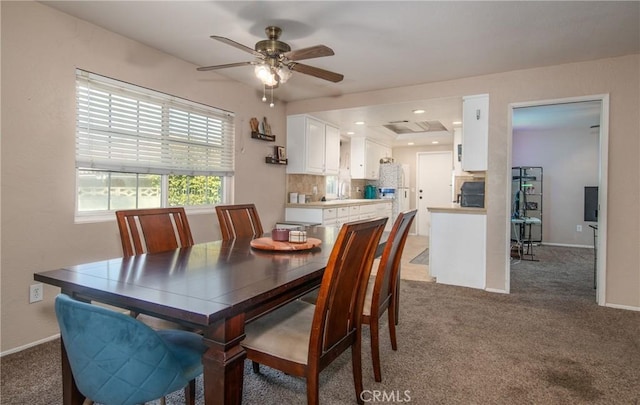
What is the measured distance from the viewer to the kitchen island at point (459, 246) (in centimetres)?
375

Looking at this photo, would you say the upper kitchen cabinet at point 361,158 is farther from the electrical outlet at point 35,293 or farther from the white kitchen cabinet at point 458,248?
the electrical outlet at point 35,293

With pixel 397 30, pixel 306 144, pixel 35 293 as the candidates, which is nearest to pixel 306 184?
pixel 306 144

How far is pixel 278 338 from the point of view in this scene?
4.79ft

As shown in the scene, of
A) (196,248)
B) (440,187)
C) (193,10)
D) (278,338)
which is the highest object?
(193,10)

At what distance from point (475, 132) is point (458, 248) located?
1278 millimetres

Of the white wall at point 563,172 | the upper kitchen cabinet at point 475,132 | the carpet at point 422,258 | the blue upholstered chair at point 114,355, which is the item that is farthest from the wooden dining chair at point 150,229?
the white wall at point 563,172

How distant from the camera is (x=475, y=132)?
3793 mm

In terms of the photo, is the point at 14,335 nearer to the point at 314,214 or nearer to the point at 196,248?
the point at 196,248

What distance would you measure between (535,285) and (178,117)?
13.9 feet

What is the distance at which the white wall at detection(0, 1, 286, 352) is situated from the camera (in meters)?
2.23

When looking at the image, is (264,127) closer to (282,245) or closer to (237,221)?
(237,221)

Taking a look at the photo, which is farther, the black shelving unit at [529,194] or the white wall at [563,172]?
the black shelving unit at [529,194]

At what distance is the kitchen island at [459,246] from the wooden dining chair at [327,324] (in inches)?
99.0

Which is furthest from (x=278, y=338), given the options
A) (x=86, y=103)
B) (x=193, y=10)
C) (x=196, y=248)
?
(x=86, y=103)
